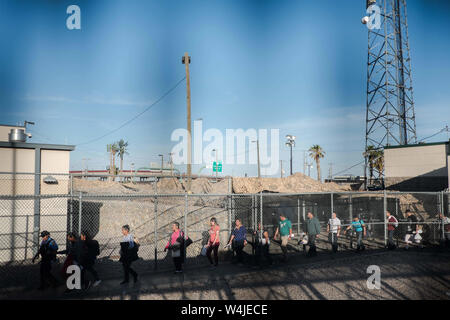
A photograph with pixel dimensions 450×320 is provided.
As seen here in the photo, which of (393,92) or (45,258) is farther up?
(393,92)

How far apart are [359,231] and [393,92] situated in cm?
2866

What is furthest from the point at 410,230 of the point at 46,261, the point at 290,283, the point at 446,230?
the point at 46,261

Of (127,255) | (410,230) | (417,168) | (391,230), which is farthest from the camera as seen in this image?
(417,168)

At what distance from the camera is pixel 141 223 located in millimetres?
17094

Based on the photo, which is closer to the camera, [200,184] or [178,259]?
[178,259]

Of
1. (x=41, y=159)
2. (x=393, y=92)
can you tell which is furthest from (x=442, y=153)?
(x=41, y=159)

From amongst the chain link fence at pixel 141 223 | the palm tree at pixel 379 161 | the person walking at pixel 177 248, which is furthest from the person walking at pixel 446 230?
the palm tree at pixel 379 161

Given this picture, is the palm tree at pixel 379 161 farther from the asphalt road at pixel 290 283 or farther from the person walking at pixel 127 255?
the person walking at pixel 127 255

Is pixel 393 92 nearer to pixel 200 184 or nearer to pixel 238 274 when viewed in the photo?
pixel 200 184

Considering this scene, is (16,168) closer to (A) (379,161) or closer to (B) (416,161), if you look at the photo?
(B) (416,161)

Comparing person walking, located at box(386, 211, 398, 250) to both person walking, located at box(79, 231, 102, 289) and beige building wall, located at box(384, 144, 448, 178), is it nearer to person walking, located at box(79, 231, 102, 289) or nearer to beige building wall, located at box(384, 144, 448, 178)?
person walking, located at box(79, 231, 102, 289)
